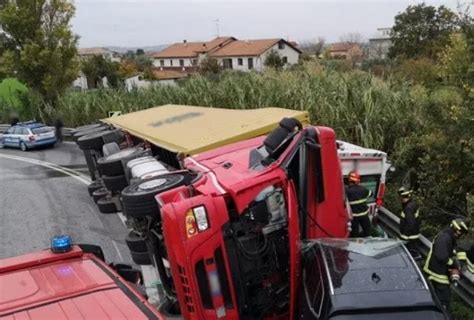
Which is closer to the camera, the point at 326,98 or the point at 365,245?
the point at 365,245

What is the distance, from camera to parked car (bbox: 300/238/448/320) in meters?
3.64

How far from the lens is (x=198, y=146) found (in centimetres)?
692

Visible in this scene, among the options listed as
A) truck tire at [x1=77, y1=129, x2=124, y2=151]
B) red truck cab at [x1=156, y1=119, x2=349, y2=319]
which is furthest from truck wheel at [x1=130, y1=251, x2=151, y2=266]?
truck tire at [x1=77, y1=129, x2=124, y2=151]

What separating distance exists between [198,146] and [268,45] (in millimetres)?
65239

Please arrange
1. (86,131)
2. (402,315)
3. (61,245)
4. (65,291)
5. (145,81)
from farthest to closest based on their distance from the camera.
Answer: (145,81) < (86,131) < (61,245) < (402,315) < (65,291)

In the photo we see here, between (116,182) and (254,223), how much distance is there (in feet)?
13.0

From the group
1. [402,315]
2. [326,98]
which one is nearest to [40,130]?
[326,98]

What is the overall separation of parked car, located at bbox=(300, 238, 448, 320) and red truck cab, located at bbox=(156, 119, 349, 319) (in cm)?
37

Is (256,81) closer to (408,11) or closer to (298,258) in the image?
(298,258)

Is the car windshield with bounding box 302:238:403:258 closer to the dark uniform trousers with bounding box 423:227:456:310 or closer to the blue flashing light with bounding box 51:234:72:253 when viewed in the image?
the dark uniform trousers with bounding box 423:227:456:310

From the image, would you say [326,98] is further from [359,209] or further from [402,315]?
[402,315]

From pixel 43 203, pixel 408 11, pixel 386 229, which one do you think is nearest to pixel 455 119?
pixel 386 229

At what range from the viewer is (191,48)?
8200 cm

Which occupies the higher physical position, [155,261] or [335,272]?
[335,272]
